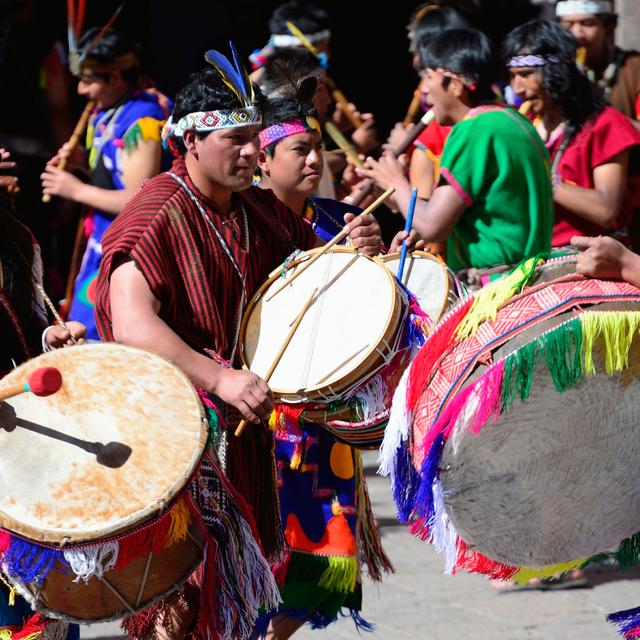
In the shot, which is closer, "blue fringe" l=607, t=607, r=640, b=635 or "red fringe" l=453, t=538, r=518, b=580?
"red fringe" l=453, t=538, r=518, b=580

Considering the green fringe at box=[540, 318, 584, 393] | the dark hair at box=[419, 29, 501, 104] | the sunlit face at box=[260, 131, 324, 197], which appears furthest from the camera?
the dark hair at box=[419, 29, 501, 104]

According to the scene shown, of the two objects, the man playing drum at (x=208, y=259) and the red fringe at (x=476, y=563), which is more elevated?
the man playing drum at (x=208, y=259)

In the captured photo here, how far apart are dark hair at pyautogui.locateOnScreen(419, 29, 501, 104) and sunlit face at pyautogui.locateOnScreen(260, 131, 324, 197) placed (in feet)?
2.62

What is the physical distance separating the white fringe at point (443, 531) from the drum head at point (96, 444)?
0.59 m

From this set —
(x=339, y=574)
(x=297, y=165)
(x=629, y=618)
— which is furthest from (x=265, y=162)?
(x=629, y=618)

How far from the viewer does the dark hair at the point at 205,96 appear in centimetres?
361

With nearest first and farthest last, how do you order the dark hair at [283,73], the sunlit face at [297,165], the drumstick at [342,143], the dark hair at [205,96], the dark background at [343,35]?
the dark hair at [205,96] < the sunlit face at [297,165] < the dark hair at [283,73] < the drumstick at [342,143] < the dark background at [343,35]

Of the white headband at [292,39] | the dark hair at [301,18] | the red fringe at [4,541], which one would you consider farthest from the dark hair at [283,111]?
the dark hair at [301,18]

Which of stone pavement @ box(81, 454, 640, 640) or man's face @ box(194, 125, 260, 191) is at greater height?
man's face @ box(194, 125, 260, 191)

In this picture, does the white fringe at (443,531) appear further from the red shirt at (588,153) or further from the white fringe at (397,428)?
the red shirt at (588,153)

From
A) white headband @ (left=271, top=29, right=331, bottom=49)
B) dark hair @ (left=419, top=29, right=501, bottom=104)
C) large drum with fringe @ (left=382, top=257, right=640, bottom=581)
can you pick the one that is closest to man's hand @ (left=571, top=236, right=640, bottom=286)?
large drum with fringe @ (left=382, top=257, right=640, bottom=581)

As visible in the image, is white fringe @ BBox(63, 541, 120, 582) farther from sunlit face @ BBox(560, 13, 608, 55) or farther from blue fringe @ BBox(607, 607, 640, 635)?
sunlit face @ BBox(560, 13, 608, 55)

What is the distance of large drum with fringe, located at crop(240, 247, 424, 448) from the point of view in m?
3.46

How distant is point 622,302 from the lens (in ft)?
9.43
